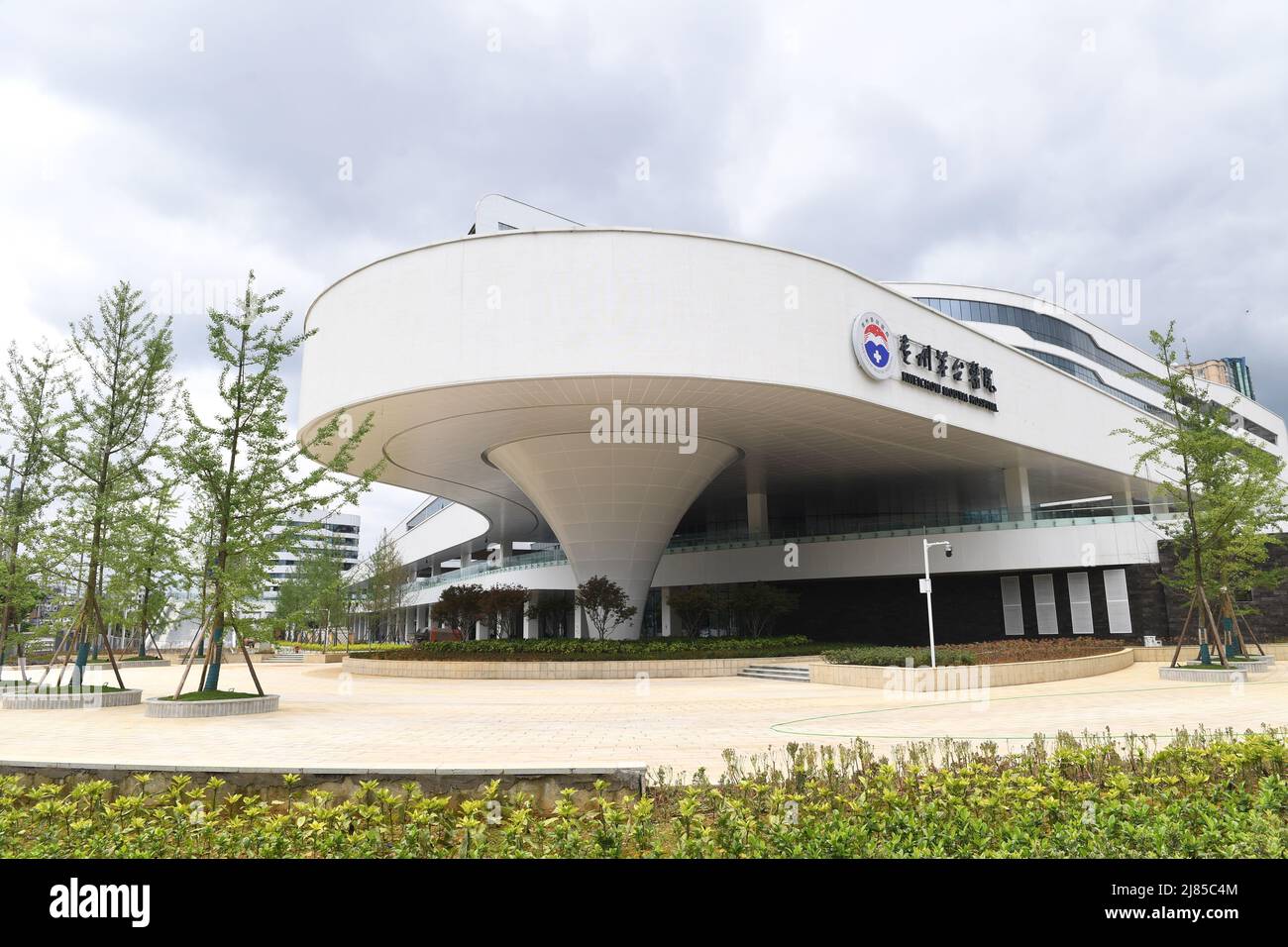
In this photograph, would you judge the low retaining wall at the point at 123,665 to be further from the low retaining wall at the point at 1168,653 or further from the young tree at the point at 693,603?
the low retaining wall at the point at 1168,653

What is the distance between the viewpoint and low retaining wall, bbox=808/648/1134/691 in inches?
757

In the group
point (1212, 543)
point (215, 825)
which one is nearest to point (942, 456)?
point (1212, 543)

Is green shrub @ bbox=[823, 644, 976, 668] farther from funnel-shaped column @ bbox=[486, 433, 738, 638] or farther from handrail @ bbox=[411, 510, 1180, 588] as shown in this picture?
handrail @ bbox=[411, 510, 1180, 588]

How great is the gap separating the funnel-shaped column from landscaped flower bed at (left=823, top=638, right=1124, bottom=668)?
779cm

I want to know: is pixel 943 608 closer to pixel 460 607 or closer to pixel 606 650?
pixel 606 650

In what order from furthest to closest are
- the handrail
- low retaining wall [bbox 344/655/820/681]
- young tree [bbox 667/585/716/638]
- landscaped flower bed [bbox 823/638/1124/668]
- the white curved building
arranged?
the handrail → young tree [bbox 667/585/716/638] → low retaining wall [bbox 344/655/820/681] → the white curved building → landscaped flower bed [bbox 823/638/1124/668]

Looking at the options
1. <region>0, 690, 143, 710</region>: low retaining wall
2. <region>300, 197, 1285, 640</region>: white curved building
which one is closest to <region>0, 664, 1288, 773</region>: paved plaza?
<region>0, 690, 143, 710</region>: low retaining wall

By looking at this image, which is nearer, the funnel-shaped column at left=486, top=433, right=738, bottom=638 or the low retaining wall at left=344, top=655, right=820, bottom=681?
the low retaining wall at left=344, top=655, right=820, bottom=681

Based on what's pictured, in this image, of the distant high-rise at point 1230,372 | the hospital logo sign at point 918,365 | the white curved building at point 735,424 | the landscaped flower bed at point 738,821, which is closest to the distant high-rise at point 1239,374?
the distant high-rise at point 1230,372

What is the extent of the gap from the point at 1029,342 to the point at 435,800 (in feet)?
174

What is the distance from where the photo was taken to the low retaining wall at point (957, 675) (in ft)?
63.1

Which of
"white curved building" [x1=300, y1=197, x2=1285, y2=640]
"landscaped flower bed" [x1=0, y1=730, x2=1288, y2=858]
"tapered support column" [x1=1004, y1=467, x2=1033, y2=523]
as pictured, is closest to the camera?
"landscaped flower bed" [x1=0, y1=730, x2=1288, y2=858]
